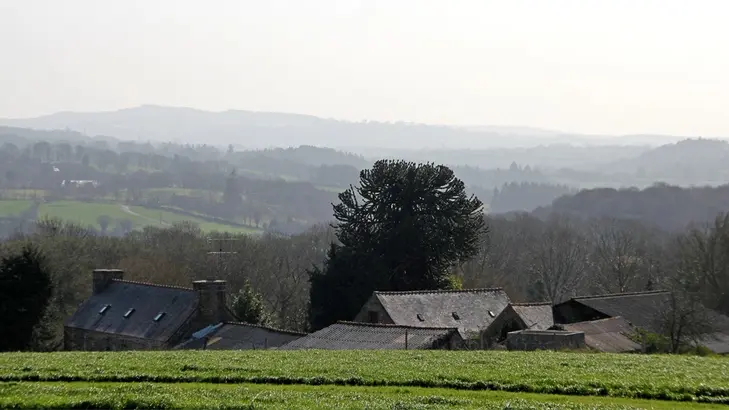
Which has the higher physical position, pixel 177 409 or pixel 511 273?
pixel 177 409

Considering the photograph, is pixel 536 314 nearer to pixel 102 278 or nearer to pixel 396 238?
pixel 396 238

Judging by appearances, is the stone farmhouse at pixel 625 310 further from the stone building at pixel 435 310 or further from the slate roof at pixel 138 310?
the slate roof at pixel 138 310

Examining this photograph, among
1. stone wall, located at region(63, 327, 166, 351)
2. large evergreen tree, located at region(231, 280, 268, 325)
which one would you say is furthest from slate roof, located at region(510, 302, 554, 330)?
stone wall, located at region(63, 327, 166, 351)

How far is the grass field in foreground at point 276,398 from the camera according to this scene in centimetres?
1816

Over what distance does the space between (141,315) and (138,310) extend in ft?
2.17

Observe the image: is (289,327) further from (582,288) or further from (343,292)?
(582,288)

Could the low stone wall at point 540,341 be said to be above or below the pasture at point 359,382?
below

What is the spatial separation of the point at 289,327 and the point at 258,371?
171ft

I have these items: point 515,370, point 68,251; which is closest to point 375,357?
point 515,370

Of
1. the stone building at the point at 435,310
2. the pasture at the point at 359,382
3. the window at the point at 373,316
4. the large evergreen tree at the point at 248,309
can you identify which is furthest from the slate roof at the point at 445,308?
the pasture at the point at 359,382

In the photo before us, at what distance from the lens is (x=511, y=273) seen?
9806cm

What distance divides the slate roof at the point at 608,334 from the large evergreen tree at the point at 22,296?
2526 cm

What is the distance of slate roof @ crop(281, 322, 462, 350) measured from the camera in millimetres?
35884

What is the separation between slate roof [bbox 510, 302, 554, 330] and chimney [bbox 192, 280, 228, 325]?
582 inches
